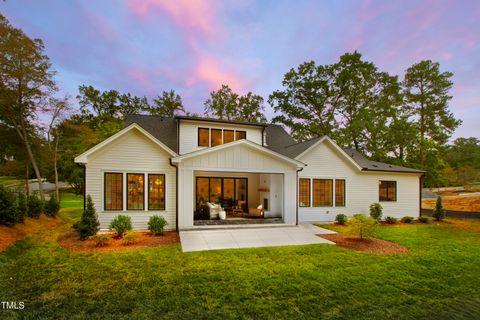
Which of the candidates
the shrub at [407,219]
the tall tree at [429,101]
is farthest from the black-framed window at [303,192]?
the tall tree at [429,101]

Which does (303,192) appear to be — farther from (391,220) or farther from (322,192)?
(391,220)

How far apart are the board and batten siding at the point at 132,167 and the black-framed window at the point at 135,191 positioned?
0.18m

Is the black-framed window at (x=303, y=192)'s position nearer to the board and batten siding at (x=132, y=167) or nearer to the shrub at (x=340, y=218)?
the shrub at (x=340, y=218)

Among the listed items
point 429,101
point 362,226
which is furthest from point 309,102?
point 362,226

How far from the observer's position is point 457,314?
4.06 metres

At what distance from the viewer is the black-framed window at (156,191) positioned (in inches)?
416

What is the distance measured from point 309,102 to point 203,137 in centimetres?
1874

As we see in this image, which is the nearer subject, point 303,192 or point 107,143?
point 107,143

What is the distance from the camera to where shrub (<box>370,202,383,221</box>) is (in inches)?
547

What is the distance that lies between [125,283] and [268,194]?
9.39 meters

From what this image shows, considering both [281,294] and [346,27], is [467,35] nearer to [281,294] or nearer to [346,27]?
[346,27]

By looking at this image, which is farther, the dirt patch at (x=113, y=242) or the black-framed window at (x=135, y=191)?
the black-framed window at (x=135, y=191)

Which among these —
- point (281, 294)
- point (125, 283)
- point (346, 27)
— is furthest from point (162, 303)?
point (346, 27)

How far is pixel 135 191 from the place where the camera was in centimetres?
1045
